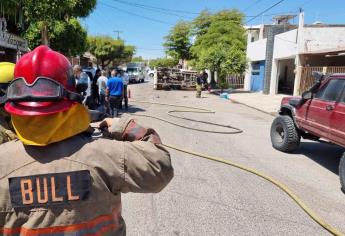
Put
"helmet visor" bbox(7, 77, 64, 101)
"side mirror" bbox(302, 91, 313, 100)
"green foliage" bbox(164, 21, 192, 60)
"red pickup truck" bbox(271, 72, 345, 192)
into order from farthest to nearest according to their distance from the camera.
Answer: "green foliage" bbox(164, 21, 192, 60), "side mirror" bbox(302, 91, 313, 100), "red pickup truck" bbox(271, 72, 345, 192), "helmet visor" bbox(7, 77, 64, 101)

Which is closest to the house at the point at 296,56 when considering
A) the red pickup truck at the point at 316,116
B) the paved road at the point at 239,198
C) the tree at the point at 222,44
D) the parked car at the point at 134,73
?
the tree at the point at 222,44

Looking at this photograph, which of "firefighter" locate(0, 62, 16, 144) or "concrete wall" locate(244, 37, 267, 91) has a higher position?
"concrete wall" locate(244, 37, 267, 91)

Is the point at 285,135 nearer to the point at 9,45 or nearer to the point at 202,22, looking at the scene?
the point at 9,45

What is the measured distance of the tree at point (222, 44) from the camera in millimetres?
26078

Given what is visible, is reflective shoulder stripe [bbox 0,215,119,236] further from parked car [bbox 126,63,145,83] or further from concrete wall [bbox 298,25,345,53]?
parked car [bbox 126,63,145,83]

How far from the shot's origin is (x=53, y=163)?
51.9 inches

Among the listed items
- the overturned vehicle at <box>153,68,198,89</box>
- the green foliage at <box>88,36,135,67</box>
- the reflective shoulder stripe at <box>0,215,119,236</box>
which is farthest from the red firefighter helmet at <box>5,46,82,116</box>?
the green foliage at <box>88,36,135,67</box>

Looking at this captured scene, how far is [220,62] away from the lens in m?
26.4

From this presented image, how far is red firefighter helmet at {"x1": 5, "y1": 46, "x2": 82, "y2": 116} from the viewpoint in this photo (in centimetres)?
128

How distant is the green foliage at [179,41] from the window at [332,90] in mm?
34843

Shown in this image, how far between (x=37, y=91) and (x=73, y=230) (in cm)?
55

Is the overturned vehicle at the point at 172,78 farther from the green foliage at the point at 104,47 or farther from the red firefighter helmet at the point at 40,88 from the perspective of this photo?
the red firefighter helmet at the point at 40,88

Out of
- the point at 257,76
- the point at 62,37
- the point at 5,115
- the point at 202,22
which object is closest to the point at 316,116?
the point at 5,115

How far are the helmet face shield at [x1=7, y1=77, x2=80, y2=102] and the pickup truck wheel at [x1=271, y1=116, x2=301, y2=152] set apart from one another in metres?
6.62
